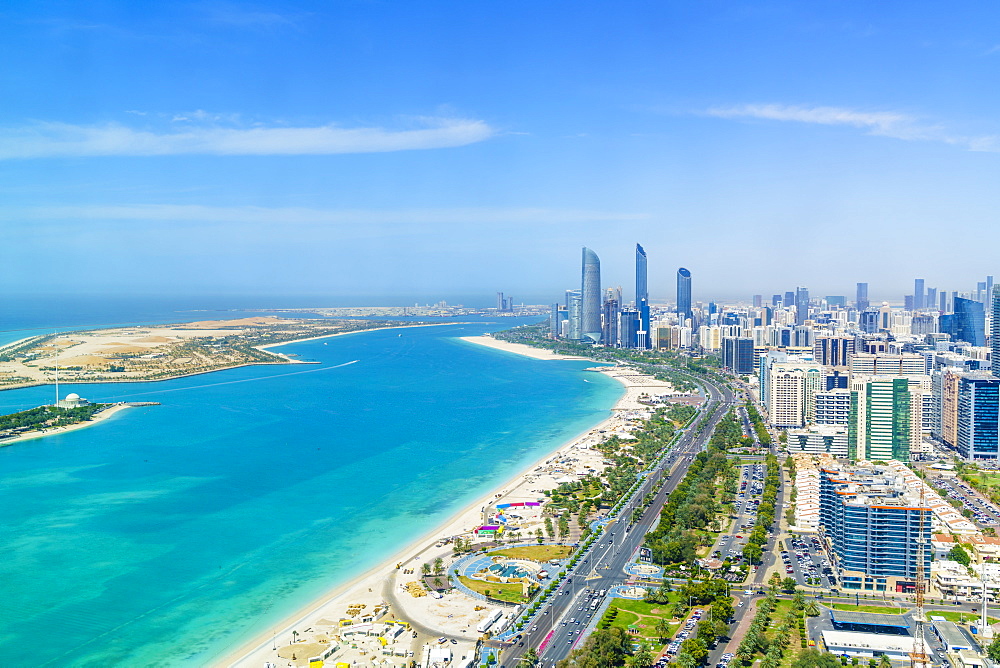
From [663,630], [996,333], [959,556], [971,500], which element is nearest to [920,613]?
[959,556]

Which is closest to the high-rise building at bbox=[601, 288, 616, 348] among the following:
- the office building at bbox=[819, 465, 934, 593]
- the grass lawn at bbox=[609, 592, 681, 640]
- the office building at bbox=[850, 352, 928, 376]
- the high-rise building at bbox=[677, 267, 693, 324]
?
the high-rise building at bbox=[677, 267, 693, 324]

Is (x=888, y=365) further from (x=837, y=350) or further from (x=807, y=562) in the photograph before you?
(x=807, y=562)

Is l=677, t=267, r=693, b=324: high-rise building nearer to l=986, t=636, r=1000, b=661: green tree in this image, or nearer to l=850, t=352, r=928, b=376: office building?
l=850, t=352, r=928, b=376: office building

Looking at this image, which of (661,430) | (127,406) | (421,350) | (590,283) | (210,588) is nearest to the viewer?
(210,588)

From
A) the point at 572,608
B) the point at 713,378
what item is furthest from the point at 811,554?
the point at 713,378

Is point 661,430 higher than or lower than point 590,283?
lower

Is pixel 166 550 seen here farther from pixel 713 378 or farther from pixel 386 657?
pixel 713 378
